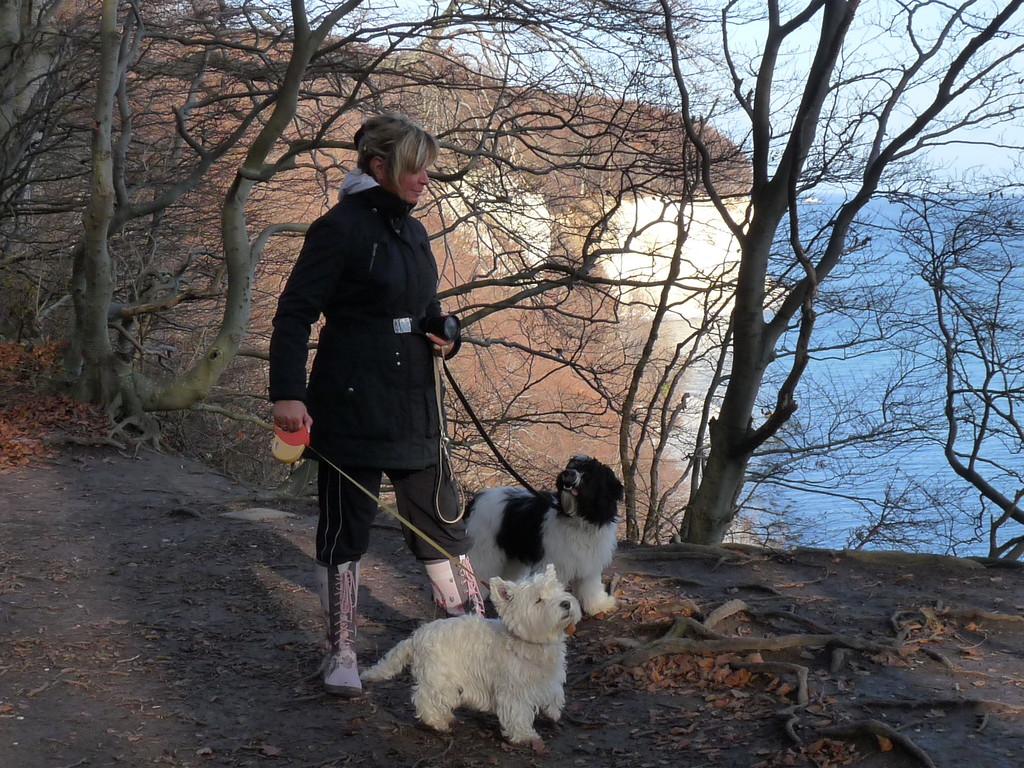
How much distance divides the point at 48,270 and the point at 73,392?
151 inches

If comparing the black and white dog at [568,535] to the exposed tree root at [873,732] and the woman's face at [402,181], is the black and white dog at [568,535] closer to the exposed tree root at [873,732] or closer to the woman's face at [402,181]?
the exposed tree root at [873,732]

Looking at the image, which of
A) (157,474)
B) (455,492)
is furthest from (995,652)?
(157,474)

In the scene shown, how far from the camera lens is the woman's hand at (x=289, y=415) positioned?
132 inches

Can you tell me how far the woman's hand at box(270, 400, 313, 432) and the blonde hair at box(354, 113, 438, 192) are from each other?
0.91 metres

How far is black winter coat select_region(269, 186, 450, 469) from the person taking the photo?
3471mm

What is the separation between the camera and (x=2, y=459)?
28.0 ft

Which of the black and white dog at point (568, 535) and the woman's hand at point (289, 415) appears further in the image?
the black and white dog at point (568, 535)

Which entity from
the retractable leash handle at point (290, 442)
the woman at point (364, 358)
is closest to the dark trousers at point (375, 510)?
the woman at point (364, 358)

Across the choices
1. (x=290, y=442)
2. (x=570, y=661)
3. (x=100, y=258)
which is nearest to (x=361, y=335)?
(x=290, y=442)

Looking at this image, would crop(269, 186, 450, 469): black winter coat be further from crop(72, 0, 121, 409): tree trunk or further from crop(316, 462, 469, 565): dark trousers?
crop(72, 0, 121, 409): tree trunk

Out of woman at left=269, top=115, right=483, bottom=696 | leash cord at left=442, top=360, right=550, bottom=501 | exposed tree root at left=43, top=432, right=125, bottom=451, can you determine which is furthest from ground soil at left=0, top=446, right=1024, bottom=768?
exposed tree root at left=43, top=432, right=125, bottom=451

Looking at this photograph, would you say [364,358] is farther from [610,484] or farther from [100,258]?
[100,258]

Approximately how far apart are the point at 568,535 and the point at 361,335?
1.91 meters

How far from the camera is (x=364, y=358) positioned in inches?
140
